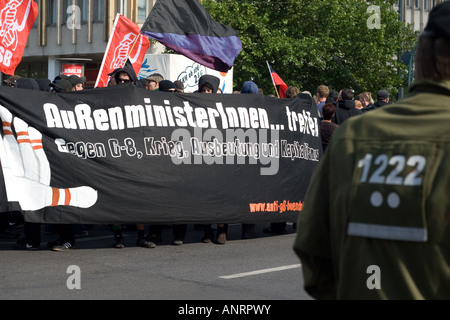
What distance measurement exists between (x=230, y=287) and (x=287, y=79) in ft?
98.9

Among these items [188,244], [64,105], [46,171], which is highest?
[64,105]

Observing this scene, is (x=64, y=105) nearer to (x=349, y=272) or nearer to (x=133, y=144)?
(x=133, y=144)

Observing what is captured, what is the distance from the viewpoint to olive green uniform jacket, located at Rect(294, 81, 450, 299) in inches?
85.0

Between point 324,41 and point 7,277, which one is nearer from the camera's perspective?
point 7,277

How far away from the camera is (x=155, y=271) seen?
820 centimetres

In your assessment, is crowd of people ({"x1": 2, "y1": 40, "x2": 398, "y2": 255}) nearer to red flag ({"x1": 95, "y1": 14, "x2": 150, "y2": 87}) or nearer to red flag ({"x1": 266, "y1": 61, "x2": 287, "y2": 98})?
red flag ({"x1": 95, "y1": 14, "x2": 150, "y2": 87})

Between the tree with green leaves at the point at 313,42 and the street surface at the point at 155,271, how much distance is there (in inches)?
1013

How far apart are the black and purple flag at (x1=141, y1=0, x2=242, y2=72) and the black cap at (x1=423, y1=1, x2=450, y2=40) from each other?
10.0 meters

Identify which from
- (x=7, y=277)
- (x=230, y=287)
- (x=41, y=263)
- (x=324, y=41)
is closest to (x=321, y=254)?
(x=230, y=287)

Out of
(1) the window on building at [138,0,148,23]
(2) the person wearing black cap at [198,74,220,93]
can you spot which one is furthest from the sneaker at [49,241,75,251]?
(1) the window on building at [138,0,148,23]

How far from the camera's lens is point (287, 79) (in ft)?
122

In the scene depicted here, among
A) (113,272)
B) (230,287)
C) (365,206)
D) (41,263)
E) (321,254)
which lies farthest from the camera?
(41,263)
